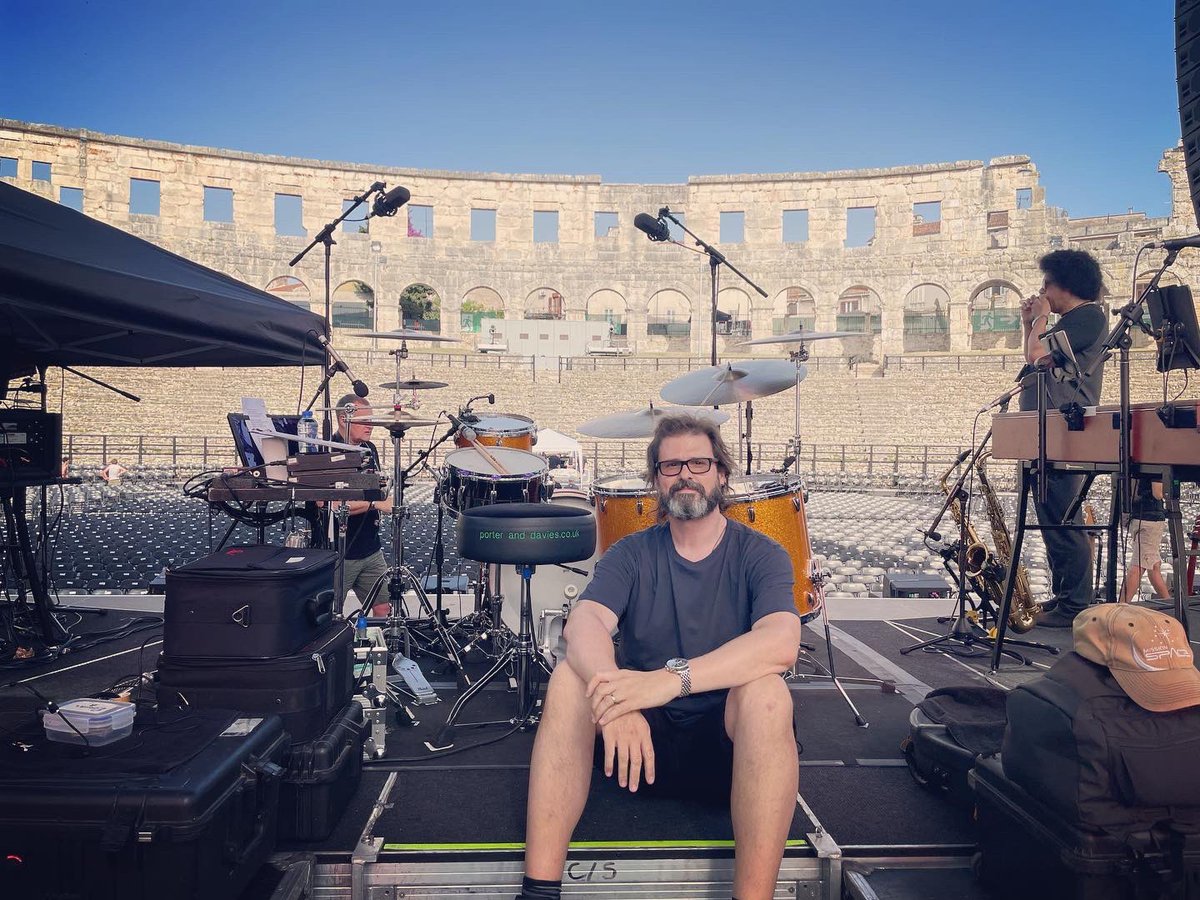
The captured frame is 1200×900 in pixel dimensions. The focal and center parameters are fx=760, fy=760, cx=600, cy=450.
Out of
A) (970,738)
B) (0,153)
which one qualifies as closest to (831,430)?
(970,738)

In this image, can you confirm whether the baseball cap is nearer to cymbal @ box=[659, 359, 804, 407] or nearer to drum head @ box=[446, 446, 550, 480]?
cymbal @ box=[659, 359, 804, 407]

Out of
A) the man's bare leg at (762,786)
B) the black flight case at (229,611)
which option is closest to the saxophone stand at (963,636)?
the man's bare leg at (762,786)

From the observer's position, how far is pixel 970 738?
2.87 m

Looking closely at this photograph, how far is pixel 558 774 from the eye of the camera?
2.18 metres

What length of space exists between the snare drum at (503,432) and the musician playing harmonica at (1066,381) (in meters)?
3.49

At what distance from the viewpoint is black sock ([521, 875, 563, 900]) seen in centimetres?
208

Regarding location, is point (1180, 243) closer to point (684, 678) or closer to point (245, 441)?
point (684, 678)

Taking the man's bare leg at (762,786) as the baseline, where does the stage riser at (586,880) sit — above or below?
below

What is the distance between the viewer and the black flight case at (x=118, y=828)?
1937 millimetres

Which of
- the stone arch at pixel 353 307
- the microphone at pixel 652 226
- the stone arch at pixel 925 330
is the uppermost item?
the stone arch at pixel 353 307

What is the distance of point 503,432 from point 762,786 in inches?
154

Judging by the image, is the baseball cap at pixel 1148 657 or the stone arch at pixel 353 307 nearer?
the baseball cap at pixel 1148 657

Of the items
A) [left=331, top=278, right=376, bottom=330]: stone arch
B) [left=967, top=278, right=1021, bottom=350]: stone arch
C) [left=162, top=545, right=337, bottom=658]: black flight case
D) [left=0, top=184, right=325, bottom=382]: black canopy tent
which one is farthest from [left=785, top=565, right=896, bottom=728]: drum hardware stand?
[left=331, top=278, right=376, bottom=330]: stone arch

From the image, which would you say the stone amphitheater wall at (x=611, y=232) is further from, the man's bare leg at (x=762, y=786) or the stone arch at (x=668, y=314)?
the man's bare leg at (x=762, y=786)
